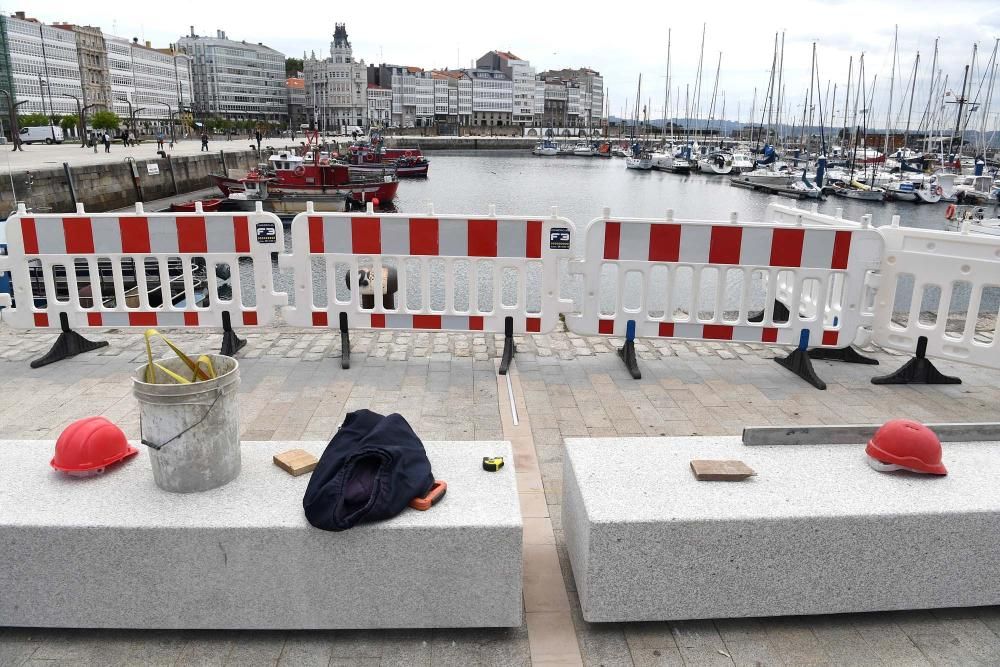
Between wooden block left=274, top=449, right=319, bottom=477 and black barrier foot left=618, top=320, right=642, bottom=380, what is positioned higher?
wooden block left=274, top=449, right=319, bottom=477

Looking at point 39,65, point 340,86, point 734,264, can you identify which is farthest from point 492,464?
point 340,86

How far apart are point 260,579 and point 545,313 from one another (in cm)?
401

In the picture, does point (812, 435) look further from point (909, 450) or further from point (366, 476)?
point (366, 476)

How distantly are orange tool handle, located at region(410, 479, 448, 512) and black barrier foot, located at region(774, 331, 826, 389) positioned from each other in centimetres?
405

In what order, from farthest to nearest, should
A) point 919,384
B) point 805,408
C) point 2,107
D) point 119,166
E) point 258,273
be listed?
point 2,107 < point 119,166 < point 258,273 < point 919,384 < point 805,408

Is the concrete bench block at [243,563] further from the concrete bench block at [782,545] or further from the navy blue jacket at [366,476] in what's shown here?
the concrete bench block at [782,545]

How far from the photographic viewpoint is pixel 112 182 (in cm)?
3666

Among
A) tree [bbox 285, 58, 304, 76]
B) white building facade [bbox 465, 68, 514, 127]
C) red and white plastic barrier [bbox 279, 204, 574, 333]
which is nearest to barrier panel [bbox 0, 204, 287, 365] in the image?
red and white plastic barrier [bbox 279, 204, 574, 333]

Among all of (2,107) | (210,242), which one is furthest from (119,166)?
(2,107)

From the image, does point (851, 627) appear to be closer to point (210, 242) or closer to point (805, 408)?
point (805, 408)

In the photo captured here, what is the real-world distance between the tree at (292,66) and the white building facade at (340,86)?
77.5ft

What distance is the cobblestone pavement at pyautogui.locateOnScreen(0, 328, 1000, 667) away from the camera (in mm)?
2676

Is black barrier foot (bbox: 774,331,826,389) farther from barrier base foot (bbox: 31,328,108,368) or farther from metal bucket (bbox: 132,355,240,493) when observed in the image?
barrier base foot (bbox: 31,328,108,368)

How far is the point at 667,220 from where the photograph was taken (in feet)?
19.6
